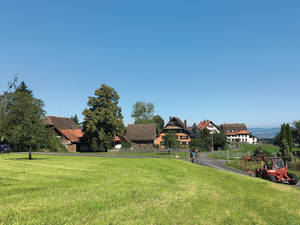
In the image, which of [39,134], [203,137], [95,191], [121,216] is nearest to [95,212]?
[121,216]

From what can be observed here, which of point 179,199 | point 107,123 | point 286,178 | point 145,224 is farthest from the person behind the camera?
point 107,123

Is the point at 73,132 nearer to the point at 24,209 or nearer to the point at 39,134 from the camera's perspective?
the point at 39,134

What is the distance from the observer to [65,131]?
59656 millimetres

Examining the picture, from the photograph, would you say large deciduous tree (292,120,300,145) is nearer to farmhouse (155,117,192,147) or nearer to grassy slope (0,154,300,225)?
farmhouse (155,117,192,147)

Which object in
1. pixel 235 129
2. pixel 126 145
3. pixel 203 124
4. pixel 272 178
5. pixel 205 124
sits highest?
pixel 203 124

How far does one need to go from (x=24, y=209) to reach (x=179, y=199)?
18.4 ft

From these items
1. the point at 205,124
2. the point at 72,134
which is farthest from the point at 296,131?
the point at 72,134

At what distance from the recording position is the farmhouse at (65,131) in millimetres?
57406

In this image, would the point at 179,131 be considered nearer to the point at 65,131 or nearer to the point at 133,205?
the point at 65,131

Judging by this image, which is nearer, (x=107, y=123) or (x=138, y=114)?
(x=107, y=123)

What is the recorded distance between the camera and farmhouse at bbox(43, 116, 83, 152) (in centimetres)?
5741

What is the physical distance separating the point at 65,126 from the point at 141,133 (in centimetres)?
2281

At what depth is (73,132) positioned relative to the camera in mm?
62906

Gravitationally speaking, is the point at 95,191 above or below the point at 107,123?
below
